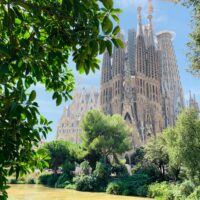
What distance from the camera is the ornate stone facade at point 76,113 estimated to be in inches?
4031

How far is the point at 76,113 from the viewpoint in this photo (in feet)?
349

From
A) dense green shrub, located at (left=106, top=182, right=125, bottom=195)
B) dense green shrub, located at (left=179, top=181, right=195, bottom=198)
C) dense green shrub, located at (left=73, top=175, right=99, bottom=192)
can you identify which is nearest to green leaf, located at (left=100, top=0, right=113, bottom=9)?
dense green shrub, located at (left=179, top=181, right=195, bottom=198)

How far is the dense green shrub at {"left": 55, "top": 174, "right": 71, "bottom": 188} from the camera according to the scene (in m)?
36.9

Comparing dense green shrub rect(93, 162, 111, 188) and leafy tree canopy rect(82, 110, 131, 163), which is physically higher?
leafy tree canopy rect(82, 110, 131, 163)

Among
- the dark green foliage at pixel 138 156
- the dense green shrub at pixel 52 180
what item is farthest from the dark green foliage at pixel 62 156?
the dark green foliage at pixel 138 156

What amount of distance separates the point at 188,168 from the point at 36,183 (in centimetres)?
2868

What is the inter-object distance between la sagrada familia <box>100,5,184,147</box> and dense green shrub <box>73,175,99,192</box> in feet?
128

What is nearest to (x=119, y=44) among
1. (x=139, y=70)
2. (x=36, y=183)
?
(x=36, y=183)

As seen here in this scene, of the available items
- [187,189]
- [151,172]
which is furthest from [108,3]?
[151,172]

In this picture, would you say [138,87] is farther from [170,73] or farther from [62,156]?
[62,156]

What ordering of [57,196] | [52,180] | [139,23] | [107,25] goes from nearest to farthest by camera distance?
[107,25] < [57,196] < [52,180] < [139,23]

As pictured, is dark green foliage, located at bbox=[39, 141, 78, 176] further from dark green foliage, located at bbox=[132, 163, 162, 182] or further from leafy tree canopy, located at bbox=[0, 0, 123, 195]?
leafy tree canopy, located at bbox=[0, 0, 123, 195]

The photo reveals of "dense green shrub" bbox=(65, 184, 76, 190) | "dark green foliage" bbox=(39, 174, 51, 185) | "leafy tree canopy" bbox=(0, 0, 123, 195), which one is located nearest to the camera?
"leafy tree canopy" bbox=(0, 0, 123, 195)

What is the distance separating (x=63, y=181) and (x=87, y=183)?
6.10m
